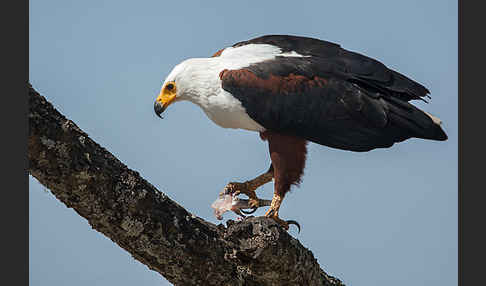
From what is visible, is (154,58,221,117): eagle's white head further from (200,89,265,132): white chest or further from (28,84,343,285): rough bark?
(28,84,343,285): rough bark

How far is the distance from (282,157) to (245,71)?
88 cm

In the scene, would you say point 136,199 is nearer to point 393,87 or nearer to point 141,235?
point 141,235

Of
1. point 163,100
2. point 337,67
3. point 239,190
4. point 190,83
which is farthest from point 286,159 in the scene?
point 163,100

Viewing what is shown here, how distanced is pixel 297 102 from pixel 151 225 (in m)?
2.06

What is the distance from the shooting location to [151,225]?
4.34m

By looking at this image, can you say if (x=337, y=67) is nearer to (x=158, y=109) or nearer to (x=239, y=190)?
(x=239, y=190)

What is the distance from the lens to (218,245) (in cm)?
472

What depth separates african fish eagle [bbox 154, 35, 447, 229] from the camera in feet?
18.7

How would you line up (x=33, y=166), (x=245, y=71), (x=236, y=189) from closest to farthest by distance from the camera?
(x=33, y=166) < (x=245, y=71) < (x=236, y=189)

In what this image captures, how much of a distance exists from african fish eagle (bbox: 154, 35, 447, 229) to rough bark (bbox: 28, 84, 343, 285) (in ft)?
2.85

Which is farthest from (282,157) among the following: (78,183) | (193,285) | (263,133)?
(78,183)

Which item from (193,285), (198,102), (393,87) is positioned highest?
(393,87)

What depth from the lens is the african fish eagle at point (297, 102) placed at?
5.70 meters

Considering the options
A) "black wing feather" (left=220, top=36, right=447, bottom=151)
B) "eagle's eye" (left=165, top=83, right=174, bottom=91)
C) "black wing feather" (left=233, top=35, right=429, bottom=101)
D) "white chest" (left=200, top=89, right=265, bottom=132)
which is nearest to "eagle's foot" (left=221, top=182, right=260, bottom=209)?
"white chest" (left=200, top=89, right=265, bottom=132)
